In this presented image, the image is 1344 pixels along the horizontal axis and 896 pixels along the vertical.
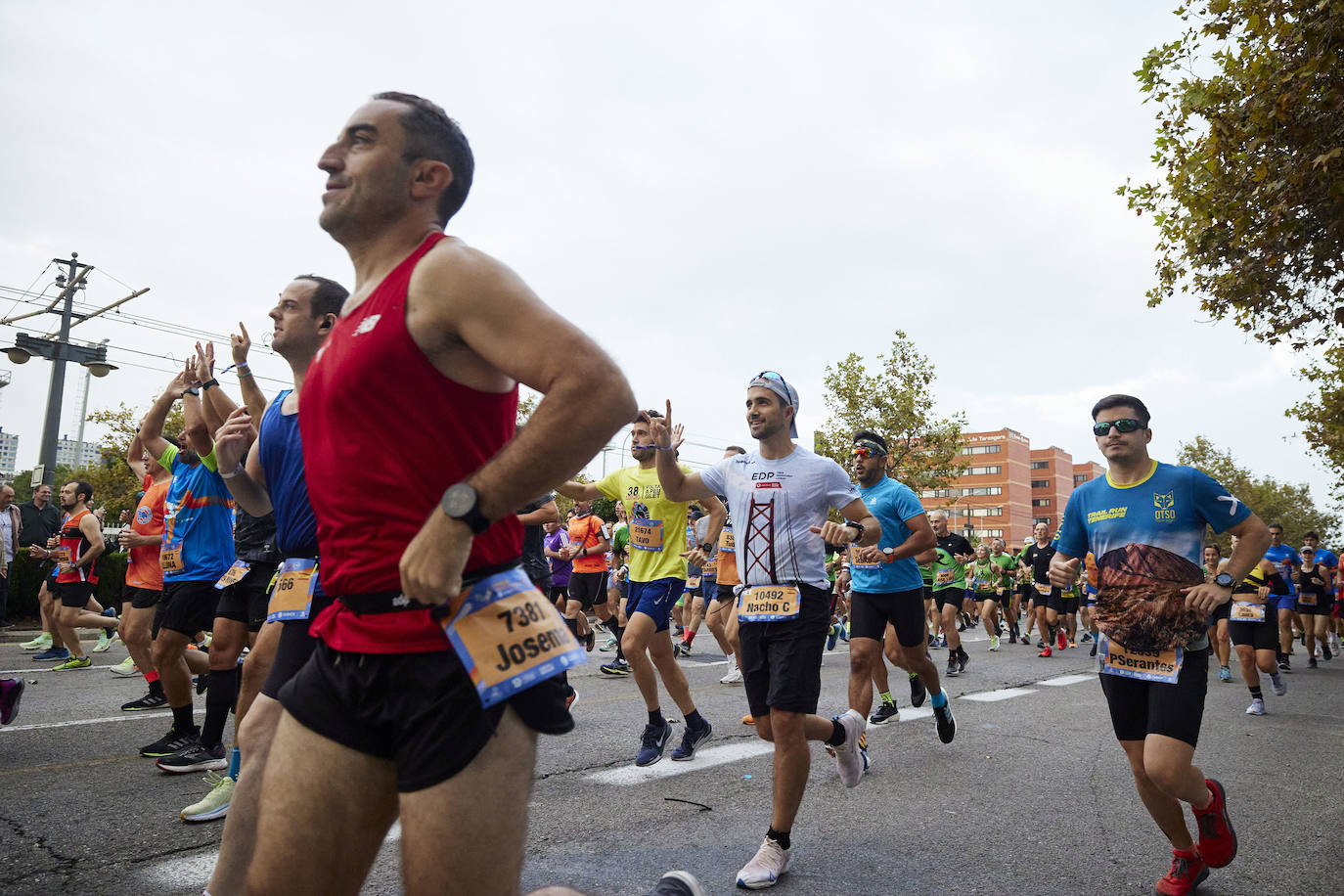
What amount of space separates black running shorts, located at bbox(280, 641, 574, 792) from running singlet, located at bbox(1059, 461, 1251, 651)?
327 cm

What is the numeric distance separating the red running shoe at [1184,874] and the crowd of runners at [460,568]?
2 cm

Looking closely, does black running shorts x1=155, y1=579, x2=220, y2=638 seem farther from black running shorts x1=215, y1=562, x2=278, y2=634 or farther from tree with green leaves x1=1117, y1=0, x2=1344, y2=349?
tree with green leaves x1=1117, y1=0, x2=1344, y2=349

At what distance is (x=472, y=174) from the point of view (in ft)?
6.96

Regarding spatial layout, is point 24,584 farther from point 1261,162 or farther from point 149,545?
point 1261,162

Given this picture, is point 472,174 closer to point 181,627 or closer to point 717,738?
point 181,627

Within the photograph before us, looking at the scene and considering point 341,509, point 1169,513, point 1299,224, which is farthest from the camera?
point 1299,224

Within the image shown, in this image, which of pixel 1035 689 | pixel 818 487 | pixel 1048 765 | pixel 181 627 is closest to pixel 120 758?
pixel 181 627

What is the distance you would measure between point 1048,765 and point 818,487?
3.06 m

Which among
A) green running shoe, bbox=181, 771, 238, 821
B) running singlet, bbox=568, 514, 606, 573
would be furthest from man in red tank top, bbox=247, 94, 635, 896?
running singlet, bbox=568, 514, 606, 573

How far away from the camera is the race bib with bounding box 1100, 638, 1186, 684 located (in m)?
3.97

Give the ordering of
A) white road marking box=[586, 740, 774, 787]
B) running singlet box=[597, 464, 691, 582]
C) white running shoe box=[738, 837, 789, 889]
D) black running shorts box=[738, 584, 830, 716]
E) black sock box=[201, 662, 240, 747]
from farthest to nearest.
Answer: running singlet box=[597, 464, 691, 582] < white road marking box=[586, 740, 774, 787] < black sock box=[201, 662, 240, 747] < black running shorts box=[738, 584, 830, 716] < white running shoe box=[738, 837, 789, 889]

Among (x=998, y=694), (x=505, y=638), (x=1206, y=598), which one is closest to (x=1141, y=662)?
(x=1206, y=598)

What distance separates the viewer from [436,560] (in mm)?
1589

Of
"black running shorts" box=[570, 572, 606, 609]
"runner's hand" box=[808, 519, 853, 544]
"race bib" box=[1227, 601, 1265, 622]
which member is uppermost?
"runner's hand" box=[808, 519, 853, 544]
